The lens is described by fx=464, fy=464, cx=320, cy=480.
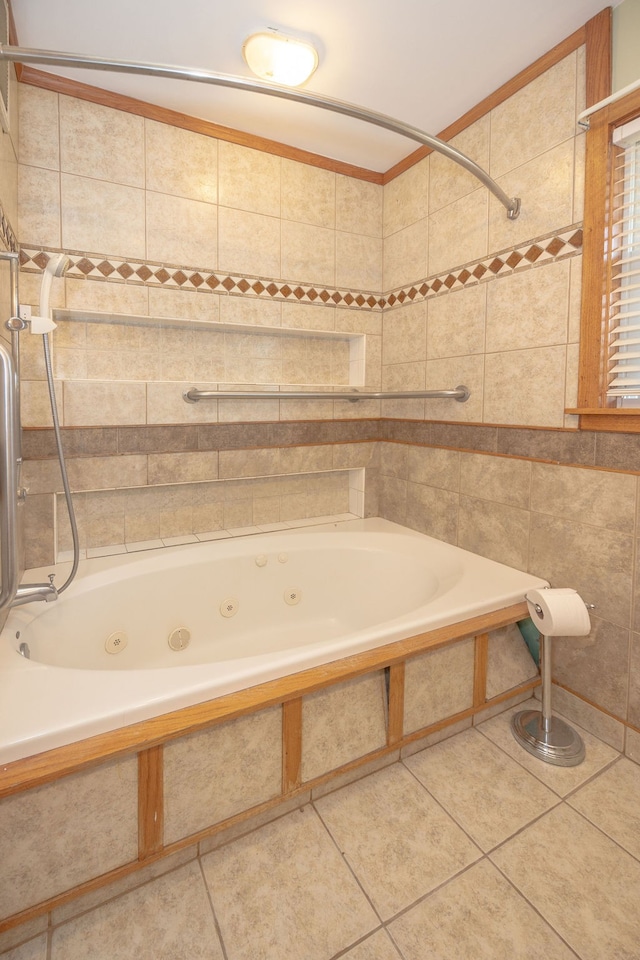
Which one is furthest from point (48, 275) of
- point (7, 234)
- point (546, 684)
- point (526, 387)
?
point (546, 684)

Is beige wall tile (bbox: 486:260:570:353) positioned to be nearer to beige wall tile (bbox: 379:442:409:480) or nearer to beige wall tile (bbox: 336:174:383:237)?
beige wall tile (bbox: 379:442:409:480)

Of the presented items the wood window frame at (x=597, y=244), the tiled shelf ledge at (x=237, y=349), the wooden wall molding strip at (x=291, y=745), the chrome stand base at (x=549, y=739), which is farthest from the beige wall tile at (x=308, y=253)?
the chrome stand base at (x=549, y=739)

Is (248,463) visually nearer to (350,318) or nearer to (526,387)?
(350,318)

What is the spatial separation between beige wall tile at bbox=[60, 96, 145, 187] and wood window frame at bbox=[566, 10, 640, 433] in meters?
1.67

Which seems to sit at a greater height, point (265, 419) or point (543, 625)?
point (265, 419)

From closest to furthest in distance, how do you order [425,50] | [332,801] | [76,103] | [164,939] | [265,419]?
[164,939]
[332,801]
[425,50]
[76,103]
[265,419]

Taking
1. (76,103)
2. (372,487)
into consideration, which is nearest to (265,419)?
(372,487)

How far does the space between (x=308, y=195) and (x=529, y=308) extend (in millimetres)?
1242

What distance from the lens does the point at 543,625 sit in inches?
60.0

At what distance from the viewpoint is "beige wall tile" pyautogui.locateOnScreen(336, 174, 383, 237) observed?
237cm

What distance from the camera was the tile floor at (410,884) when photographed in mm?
993

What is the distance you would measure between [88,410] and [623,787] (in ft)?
7.47

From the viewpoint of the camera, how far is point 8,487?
1169 mm

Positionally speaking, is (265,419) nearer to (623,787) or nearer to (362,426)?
(362,426)
